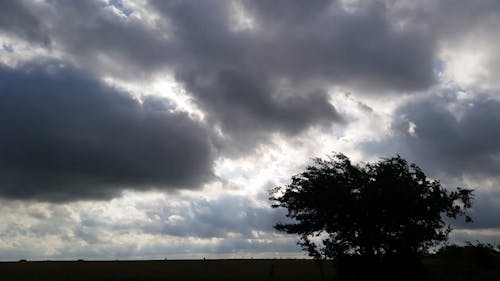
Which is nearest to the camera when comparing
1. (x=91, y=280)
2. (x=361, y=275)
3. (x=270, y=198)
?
(x=361, y=275)

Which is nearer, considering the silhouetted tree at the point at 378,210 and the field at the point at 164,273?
the silhouetted tree at the point at 378,210

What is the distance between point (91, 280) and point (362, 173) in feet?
129

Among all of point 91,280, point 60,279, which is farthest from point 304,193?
point 60,279

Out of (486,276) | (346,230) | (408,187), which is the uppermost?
(408,187)

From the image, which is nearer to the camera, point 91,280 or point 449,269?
point 449,269

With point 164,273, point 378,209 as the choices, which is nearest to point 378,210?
point 378,209

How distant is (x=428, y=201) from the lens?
5066 centimetres

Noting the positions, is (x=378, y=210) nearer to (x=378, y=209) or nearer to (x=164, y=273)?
(x=378, y=209)

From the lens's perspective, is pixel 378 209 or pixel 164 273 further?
pixel 164 273

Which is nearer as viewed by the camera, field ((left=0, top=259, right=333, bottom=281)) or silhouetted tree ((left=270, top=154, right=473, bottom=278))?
silhouetted tree ((left=270, top=154, right=473, bottom=278))

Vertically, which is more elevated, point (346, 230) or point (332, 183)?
point (332, 183)

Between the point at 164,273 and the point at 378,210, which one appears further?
the point at 164,273

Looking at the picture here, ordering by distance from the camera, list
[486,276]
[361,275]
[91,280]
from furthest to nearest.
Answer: [91,280] < [486,276] < [361,275]

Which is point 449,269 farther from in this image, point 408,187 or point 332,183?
point 332,183
